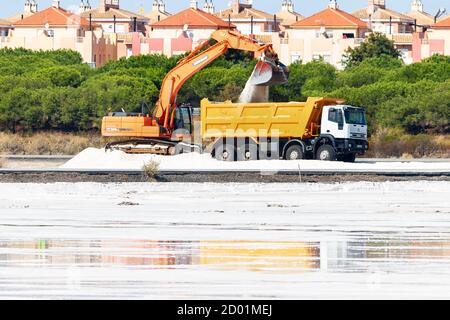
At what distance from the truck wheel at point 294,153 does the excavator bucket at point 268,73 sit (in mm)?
2358

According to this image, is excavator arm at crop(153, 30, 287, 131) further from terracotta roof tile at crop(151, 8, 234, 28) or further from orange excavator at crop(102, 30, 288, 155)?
terracotta roof tile at crop(151, 8, 234, 28)

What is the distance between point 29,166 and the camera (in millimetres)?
42438

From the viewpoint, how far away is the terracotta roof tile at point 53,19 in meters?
142

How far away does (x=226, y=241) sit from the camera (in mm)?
22125

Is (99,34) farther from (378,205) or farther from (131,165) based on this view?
(378,205)

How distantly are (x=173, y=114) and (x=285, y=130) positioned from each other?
4.58 meters

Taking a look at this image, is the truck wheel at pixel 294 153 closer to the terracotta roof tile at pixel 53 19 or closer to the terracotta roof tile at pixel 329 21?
the terracotta roof tile at pixel 329 21

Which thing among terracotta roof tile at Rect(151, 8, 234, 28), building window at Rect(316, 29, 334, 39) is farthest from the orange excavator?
terracotta roof tile at Rect(151, 8, 234, 28)

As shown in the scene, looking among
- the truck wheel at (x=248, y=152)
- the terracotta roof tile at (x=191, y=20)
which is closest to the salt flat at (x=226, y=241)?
the truck wheel at (x=248, y=152)

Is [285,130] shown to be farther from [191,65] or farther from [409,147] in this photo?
[409,147]

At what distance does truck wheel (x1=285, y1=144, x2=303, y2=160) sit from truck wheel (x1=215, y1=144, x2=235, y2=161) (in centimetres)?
170

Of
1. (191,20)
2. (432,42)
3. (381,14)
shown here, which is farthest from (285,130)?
(381,14)
